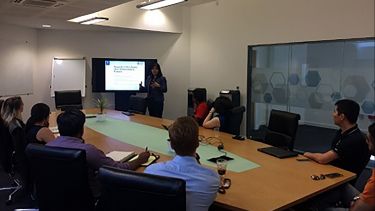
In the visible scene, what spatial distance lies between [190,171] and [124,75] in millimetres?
6186

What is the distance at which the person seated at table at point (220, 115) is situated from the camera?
4.25 m

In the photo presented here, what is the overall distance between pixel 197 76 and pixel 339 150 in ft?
18.5

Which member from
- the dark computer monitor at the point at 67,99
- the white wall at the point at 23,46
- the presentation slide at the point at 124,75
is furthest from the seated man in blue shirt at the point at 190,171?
the white wall at the point at 23,46

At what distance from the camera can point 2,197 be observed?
3.96m

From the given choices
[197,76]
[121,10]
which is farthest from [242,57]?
[121,10]

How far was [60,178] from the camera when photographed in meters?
2.22

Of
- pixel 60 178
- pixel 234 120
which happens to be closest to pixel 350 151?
pixel 234 120

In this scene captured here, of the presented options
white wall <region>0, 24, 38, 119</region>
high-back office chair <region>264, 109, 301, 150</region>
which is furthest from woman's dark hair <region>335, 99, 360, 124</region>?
white wall <region>0, 24, 38, 119</region>

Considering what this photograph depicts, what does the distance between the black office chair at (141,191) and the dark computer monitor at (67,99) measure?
507cm

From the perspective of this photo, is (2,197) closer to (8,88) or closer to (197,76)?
(8,88)

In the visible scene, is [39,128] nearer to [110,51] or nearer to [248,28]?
[248,28]

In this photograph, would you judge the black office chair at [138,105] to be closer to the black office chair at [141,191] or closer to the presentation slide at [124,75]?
the presentation slide at [124,75]

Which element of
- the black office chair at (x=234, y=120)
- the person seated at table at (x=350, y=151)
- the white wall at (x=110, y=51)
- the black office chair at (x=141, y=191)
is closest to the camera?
the black office chair at (x=141, y=191)

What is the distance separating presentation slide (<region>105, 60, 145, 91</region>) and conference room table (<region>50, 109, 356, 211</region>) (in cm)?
443
